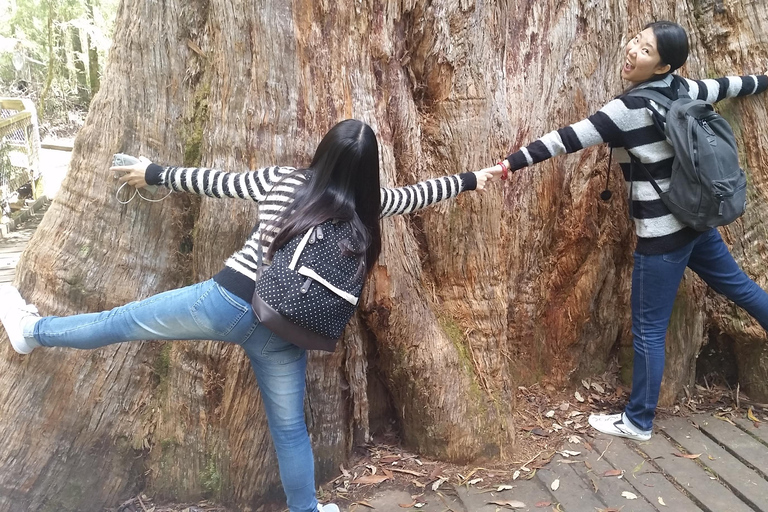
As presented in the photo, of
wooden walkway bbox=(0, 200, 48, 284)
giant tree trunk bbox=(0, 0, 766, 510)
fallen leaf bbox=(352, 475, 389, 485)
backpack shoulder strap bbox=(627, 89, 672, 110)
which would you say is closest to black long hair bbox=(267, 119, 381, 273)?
giant tree trunk bbox=(0, 0, 766, 510)

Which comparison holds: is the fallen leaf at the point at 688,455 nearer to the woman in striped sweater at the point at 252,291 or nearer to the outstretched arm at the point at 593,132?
the outstretched arm at the point at 593,132

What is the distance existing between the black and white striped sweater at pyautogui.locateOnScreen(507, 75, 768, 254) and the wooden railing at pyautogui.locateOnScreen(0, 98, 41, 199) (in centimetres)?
762

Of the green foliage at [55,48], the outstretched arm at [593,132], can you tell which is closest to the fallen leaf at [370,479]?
the outstretched arm at [593,132]

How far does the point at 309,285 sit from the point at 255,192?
0.50 metres

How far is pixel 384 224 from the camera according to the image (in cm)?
261

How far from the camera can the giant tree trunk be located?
2379mm

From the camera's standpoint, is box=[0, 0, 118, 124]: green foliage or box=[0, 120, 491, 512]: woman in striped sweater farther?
box=[0, 0, 118, 124]: green foliage

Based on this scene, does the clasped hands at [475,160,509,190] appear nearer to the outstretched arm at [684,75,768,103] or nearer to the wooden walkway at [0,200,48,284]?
the outstretched arm at [684,75,768,103]

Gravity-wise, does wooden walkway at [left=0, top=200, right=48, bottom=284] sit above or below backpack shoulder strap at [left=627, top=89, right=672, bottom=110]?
below

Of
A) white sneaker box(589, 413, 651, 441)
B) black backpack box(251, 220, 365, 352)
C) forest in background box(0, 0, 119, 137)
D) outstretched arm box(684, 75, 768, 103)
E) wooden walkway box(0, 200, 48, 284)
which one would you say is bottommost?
white sneaker box(589, 413, 651, 441)

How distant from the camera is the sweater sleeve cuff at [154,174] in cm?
222

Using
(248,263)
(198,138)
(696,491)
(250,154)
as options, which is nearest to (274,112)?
(250,154)

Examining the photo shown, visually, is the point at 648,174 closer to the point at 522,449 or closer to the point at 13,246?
the point at 522,449

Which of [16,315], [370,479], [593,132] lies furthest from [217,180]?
[593,132]
